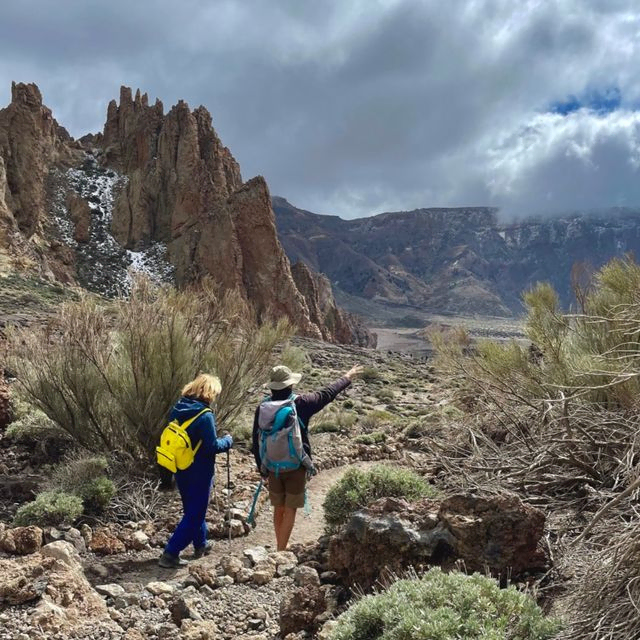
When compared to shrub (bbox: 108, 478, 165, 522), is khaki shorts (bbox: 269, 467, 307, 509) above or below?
above

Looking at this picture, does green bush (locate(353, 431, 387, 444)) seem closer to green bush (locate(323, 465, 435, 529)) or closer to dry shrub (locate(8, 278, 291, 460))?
dry shrub (locate(8, 278, 291, 460))

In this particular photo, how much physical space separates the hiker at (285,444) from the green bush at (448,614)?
1.91 metres

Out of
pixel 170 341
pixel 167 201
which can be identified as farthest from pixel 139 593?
pixel 167 201

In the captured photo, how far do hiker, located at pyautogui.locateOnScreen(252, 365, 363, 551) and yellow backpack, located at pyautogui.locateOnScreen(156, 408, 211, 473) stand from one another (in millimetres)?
594

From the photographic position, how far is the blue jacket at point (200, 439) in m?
5.01

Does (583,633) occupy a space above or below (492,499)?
below

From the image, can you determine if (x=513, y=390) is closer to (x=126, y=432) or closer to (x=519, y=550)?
(x=519, y=550)

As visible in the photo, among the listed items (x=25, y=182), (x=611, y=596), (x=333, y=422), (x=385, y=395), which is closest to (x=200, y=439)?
(x=611, y=596)

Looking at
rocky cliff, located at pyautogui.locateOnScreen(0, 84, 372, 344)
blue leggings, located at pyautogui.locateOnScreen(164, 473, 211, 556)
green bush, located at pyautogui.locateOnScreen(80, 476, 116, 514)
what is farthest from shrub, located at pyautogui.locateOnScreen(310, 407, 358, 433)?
rocky cliff, located at pyautogui.locateOnScreen(0, 84, 372, 344)

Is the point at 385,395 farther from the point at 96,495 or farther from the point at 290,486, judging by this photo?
the point at 290,486

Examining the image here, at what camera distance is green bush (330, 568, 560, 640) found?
2.77m

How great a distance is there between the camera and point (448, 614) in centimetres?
283

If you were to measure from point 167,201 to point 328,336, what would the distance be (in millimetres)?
19460

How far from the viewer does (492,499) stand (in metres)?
4.16
